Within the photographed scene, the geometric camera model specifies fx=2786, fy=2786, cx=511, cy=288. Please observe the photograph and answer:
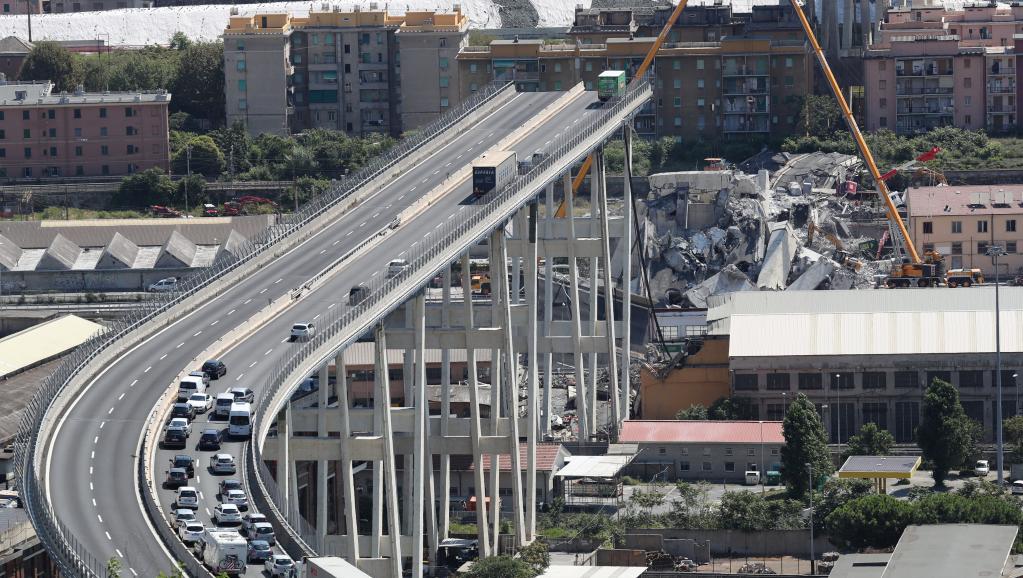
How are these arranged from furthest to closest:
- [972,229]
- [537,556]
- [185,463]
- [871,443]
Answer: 1. [972,229]
2. [871,443]
3. [537,556]
4. [185,463]

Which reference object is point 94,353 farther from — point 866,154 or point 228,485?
point 866,154

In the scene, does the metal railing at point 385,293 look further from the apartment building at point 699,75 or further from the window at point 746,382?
the apartment building at point 699,75

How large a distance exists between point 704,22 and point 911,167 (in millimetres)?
25154

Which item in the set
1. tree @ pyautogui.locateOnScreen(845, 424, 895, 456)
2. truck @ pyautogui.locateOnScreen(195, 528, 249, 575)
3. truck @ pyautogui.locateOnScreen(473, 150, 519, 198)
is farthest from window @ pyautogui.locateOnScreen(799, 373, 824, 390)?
truck @ pyautogui.locateOnScreen(195, 528, 249, 575)

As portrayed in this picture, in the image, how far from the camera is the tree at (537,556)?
314ft

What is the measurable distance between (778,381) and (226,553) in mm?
49685

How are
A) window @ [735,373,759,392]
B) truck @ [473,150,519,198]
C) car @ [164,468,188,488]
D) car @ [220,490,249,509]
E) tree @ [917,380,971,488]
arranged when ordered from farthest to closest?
1. window @ [735,373,759,392]
2. truck @ [473,150,519,198]
3. tree @ [917,380,971,488]
4. car @ [164,468,188,488]
5. car @ [220,490,249,509]

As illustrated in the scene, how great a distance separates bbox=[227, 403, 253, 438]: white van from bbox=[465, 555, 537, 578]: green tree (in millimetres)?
13610

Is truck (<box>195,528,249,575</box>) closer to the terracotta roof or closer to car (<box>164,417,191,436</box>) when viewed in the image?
car (<box>164,417,191,436</box>)

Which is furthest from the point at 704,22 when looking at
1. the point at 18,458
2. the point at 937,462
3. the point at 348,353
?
the point at 18,458

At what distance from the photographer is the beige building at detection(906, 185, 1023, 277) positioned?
5659 inches

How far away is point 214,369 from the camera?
295 feet

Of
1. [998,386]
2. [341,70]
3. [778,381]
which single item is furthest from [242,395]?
[341,70]

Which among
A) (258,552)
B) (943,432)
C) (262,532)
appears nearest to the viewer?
(258,552)
